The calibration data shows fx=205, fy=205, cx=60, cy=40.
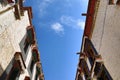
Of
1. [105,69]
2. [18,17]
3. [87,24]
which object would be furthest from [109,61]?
[18,17]

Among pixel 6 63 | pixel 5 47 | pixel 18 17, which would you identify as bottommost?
pixel 6 63

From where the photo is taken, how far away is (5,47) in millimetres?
10969

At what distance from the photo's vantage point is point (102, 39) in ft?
45.3

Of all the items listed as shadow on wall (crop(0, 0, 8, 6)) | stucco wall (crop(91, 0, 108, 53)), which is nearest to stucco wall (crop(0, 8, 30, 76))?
shadow on wall (crop(0, 0, 8, 6))

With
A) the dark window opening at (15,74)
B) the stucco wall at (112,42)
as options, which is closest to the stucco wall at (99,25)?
the stucco wall at (112,42)

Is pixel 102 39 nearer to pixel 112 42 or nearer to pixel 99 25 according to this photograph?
pixel 99 25

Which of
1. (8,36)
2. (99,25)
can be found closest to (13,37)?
(8,36)

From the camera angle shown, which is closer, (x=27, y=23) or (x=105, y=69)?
(x=105, y=69)

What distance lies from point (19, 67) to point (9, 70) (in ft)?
4.46

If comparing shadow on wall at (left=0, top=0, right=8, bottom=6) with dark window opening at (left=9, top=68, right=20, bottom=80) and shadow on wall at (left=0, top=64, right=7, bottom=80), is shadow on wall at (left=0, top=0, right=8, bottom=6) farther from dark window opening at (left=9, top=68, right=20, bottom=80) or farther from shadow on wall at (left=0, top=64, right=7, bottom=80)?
dark window opening at (left=9, top=68, right=20, bottom=80)

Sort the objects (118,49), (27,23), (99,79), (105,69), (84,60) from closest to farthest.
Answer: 1. (118,49)
2. (105,69)
3. (99,79)
4. (27,23)
5. (84,60)

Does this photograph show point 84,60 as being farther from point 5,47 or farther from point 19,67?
point 5,47

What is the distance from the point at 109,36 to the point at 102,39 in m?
1.83

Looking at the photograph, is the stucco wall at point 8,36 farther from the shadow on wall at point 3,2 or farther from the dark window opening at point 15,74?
the dark window opening at point 15,74
